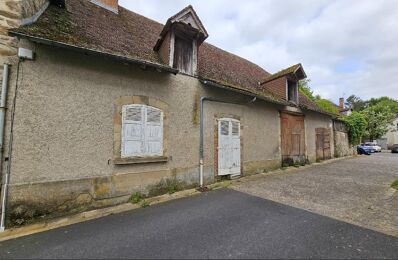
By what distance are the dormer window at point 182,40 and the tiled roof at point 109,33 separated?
0.36 metres

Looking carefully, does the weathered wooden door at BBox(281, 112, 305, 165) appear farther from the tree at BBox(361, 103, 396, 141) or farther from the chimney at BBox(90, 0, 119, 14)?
the tree at BBox(361, 103, 396, 141)

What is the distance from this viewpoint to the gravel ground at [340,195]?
4246 mm

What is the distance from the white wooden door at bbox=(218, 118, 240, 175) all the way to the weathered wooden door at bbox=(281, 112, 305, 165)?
3475 mm

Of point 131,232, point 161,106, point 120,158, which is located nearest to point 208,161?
point 161,106

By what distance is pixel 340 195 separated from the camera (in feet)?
18.9

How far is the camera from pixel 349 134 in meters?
17.5

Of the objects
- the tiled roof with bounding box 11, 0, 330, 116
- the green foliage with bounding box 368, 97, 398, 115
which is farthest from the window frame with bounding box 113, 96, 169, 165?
the green foliage with bounding box 368, 97, 398, 115

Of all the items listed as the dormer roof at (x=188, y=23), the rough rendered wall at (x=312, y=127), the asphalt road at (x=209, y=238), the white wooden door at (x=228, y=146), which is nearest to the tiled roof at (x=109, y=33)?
the dormer roof at (x=188, y=23)

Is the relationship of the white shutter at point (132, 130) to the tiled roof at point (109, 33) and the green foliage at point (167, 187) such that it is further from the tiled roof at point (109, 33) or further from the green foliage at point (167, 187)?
the tiled roof at point (109, 33)

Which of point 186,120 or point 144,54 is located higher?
point 144,54

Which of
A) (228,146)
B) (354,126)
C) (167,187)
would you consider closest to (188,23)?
(228,146)

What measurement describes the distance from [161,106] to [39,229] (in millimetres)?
3819

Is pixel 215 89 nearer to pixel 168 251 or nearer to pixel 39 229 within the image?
pixel 168 251

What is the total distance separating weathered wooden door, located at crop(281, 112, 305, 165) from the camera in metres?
10.2
